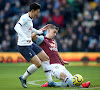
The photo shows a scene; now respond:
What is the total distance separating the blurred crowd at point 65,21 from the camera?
61.1ft

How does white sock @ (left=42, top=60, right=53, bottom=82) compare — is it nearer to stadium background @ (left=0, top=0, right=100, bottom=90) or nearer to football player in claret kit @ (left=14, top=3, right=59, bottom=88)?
football player in claret kit @ (left=14, top=3, right=59, bottom=88)

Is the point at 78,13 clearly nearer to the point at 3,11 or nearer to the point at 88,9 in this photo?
the point at 88,9

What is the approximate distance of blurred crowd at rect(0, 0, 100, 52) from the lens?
18.6 m

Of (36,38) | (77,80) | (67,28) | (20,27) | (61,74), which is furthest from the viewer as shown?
(67,28)

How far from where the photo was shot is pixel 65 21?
2034cm

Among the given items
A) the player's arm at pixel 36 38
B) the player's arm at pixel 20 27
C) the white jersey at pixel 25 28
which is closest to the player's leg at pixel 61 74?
the player's arm at pixel 36 38

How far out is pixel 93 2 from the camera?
2094 centimetres

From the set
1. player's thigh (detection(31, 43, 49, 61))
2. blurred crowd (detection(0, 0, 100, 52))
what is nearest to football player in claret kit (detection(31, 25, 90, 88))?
player's thigh (detection(31, 43, 49, 61))

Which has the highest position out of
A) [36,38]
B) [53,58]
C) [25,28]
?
[25,28]

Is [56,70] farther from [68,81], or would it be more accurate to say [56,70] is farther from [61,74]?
[68,81]

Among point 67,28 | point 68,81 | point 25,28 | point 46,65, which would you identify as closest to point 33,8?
point 25,28

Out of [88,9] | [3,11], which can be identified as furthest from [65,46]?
[3,11]

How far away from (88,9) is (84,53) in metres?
3.63

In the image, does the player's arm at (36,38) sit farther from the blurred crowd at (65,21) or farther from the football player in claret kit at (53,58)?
the blurred crowd at (65,21)
